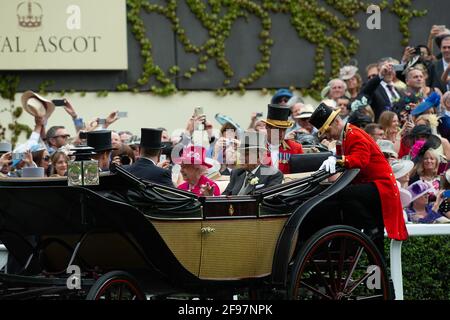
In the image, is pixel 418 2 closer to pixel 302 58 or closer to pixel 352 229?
pixel 302 58

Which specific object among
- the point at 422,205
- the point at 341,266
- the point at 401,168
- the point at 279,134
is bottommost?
the point at 341,266

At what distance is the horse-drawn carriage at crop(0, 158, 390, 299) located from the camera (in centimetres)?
773

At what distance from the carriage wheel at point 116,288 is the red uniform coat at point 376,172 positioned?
6.30ft

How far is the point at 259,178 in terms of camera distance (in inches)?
352

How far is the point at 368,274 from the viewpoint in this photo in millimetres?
8750

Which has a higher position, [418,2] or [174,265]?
[418,2]

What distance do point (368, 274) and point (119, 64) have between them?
9472 mm

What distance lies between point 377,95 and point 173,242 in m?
6.91

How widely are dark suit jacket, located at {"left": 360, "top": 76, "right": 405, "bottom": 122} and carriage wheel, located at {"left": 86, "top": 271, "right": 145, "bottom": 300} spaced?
694 cm

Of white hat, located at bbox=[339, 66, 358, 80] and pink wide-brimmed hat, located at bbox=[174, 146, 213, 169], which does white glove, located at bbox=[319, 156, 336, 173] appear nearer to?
pink wide-brimmed hat, located at bbox=[174, 146, 213, 169]

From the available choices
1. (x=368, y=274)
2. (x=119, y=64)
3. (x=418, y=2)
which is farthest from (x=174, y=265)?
(x=418, y=2)

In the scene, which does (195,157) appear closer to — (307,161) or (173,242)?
(307,161)

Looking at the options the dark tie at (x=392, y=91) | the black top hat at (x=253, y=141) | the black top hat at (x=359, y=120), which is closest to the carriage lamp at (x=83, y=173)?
the black top hat at (x=253, y=141)

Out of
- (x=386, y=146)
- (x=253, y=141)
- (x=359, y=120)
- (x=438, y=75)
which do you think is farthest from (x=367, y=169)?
(x=438, y=75)
